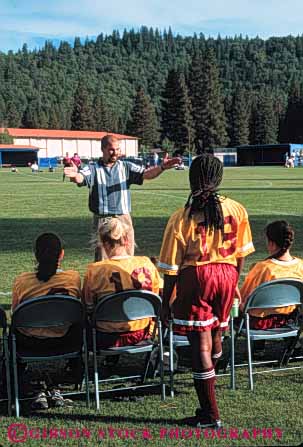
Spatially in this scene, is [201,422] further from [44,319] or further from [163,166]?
[163,166]

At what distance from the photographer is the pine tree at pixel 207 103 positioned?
4793 inches

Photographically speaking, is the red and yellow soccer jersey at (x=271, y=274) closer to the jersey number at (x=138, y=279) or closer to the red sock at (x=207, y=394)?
the jersey number at (x=138, y=279)

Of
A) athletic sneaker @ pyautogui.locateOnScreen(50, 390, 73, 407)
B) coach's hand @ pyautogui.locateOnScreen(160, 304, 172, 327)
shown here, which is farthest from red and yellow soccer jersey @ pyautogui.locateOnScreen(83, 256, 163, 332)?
athletic sneaker @ pyautogui.locateOnScreen(50, 390, 73, 407)

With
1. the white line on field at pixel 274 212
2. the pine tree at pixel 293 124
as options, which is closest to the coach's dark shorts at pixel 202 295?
the white line on field at pixel 274 212

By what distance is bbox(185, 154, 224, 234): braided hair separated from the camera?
4391 millimetres

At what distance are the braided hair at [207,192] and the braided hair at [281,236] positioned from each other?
139 centimetres

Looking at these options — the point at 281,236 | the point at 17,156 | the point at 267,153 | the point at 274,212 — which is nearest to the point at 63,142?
the point at 17,156

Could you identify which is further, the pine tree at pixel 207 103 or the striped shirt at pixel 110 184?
the pine tree at pixel 207 103

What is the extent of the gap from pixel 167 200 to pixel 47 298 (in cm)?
2043

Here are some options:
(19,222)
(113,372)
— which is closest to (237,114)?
(19,222)

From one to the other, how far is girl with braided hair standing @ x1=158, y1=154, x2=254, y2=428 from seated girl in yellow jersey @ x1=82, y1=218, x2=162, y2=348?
0.75 m

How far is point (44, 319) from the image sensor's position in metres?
4.73

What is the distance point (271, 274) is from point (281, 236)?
1.15 feet

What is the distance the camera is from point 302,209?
1977 centimetres
